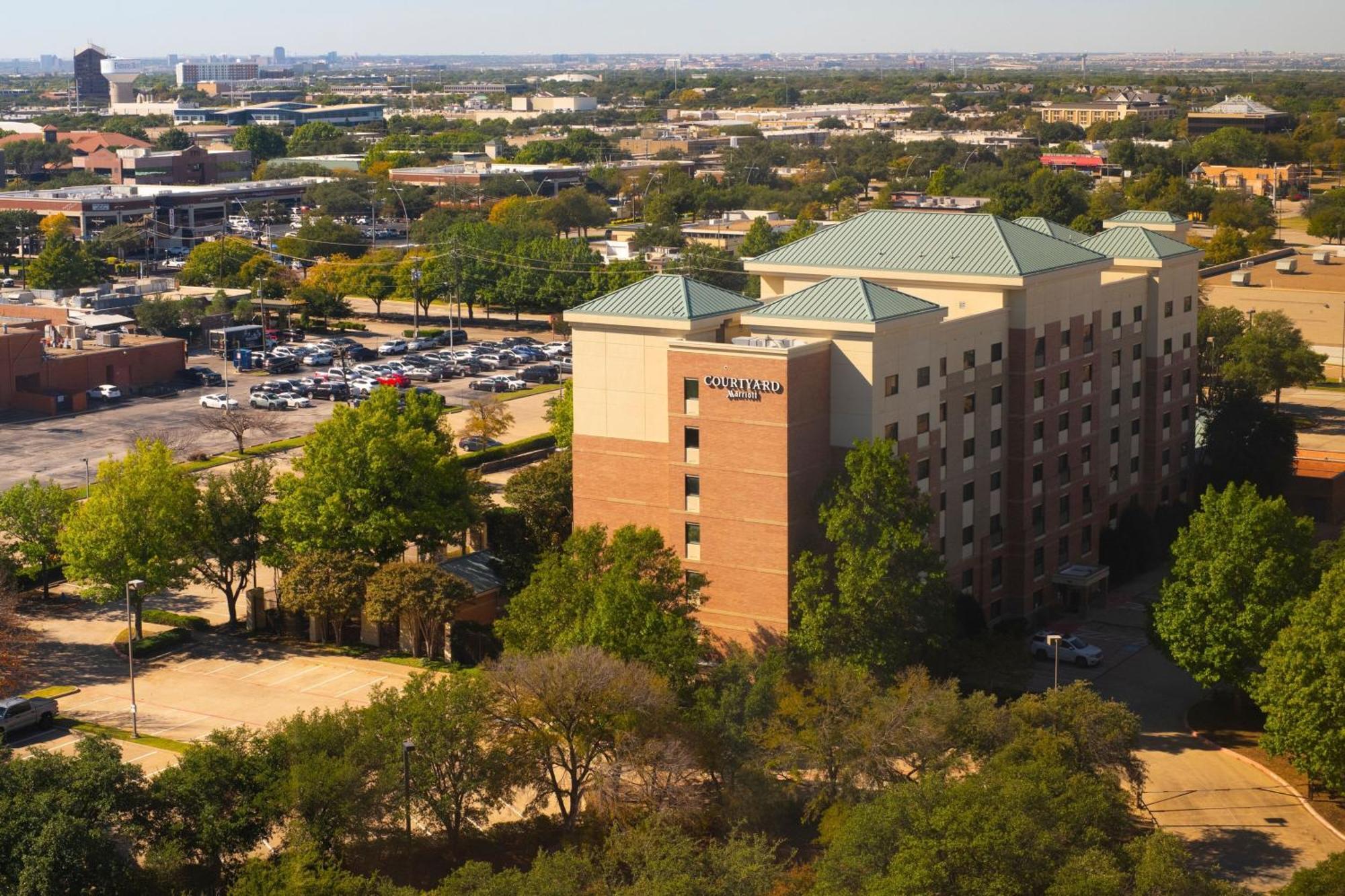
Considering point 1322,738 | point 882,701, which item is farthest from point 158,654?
point 1322,738

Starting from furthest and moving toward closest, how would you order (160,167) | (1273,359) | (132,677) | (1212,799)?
(160,167), (1273,359), (132,677), (1212,799)

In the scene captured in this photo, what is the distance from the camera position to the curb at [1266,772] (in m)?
41.6

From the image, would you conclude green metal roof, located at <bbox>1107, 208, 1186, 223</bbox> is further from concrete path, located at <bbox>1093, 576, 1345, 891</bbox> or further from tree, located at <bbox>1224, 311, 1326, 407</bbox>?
concrete path, located at <bbox>1093, 576, 1345, 891</bbox>

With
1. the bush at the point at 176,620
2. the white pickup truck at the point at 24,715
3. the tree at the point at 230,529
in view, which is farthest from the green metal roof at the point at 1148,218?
the white pickup truck at the point at 24,715

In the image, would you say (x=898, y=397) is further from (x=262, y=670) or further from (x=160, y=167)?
(x=160, y=167)

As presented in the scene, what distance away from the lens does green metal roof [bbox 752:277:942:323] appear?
162 ft

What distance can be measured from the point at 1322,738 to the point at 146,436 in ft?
198

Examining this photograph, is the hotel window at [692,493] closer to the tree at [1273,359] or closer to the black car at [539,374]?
the tree at [1273,359]

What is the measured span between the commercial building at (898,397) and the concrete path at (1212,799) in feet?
22.0

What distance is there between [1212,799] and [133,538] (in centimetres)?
3267

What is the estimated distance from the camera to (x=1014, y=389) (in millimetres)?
56156

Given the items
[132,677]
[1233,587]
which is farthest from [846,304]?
[132,677]

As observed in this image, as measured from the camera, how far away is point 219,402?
93.2 meters

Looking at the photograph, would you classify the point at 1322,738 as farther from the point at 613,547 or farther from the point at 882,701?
the point at 613,547
